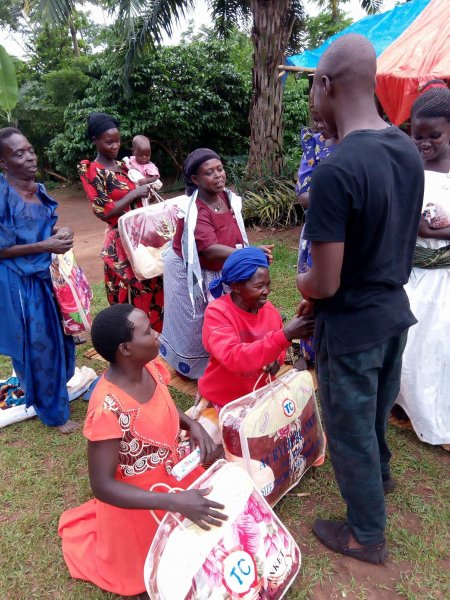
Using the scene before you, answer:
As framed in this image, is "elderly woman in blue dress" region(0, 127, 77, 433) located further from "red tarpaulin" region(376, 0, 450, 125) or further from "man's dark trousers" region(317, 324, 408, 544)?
"red tarpaulin" region(376, 0, 450, 125)

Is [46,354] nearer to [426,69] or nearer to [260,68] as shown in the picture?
[426,69]

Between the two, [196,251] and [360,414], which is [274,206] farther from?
[360,414]

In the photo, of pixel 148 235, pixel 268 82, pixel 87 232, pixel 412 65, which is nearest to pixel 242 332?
pixel 148 235

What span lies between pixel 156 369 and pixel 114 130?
6.96ft

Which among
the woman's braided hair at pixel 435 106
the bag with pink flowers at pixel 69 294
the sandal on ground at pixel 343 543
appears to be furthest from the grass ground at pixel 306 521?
the woman's braided hair at pixel 435 106

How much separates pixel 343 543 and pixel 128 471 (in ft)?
3.32

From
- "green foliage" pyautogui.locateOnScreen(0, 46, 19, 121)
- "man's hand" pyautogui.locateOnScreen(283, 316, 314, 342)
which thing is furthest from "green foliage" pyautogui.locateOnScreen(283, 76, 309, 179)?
"man's hand" pyautogui.locateOnScreen(283, 316, 314, 342)

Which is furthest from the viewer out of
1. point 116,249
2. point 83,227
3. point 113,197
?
point 83,227

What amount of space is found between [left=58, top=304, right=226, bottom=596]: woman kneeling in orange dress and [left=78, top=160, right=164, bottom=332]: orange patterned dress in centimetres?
165

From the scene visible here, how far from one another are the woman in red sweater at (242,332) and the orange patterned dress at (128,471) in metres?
0.34

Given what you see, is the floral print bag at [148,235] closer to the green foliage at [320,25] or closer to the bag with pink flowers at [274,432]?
the bag with pink flowers at [274,432]

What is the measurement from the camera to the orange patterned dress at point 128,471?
1797 mm

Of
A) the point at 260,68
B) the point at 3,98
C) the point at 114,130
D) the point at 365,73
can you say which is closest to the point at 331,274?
the point at 365,73

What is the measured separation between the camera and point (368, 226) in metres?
1.50
